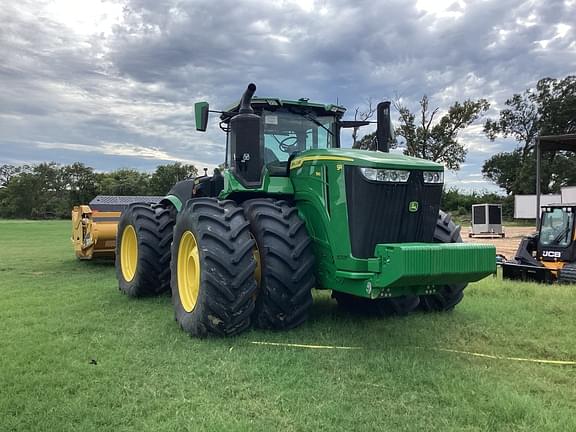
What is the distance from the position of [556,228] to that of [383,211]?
788cm

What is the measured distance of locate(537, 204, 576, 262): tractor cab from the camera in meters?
11.2

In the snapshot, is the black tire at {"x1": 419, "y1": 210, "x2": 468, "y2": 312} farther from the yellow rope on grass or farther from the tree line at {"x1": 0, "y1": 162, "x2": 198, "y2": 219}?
the tree line at {"x1": 0, "y1": 162, "x2": 198, "y2": 219}

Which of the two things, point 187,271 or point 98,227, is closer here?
point 187,271

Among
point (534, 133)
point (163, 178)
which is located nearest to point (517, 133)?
point (534, 133)

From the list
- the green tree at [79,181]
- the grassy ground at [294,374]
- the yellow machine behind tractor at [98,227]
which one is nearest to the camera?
the grassy ground at [294,374]

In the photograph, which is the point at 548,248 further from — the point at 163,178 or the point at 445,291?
the point at 163,178

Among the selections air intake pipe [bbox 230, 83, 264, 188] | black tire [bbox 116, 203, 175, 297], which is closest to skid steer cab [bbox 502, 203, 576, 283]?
air intake pipe [bbox 230, 83, 264, 188]

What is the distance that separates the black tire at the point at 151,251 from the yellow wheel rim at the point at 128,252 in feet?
1.62

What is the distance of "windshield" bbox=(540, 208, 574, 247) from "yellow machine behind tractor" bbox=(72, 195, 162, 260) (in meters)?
8.75

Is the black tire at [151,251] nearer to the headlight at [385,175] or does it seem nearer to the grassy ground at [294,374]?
the grassy ground at [294,374]

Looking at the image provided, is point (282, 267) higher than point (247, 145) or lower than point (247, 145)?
lower

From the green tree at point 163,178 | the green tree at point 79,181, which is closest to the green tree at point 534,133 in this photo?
the green tree at point 163,178

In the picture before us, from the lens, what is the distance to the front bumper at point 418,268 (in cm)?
479

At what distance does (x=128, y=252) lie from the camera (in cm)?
912
